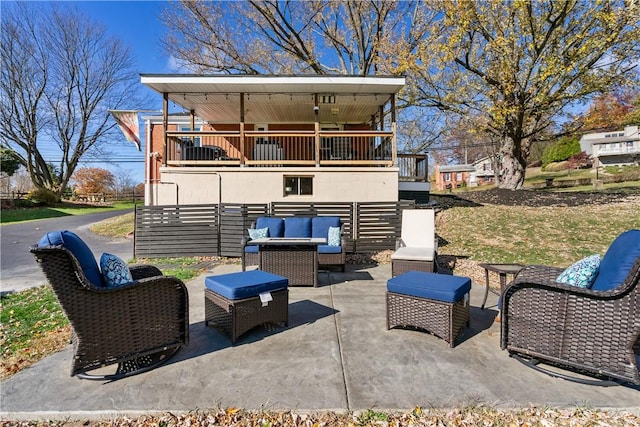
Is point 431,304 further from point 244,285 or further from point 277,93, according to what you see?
point 277,93

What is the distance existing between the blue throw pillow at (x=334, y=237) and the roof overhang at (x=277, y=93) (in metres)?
5.08

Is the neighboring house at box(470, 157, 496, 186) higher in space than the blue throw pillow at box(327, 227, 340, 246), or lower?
higher

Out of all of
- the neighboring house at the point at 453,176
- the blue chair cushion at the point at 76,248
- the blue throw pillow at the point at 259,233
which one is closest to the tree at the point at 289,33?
the blue throw pillow at the point at 259,233

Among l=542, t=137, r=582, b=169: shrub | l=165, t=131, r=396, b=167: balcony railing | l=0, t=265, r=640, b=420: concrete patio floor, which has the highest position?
l=542, t=137, r=582, b=169: shrub

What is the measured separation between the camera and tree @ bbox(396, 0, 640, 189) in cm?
1059

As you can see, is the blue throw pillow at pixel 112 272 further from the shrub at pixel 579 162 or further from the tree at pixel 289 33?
the shrub at pixel 579 162

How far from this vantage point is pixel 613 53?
36.2ft

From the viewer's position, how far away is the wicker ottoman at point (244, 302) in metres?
3.29

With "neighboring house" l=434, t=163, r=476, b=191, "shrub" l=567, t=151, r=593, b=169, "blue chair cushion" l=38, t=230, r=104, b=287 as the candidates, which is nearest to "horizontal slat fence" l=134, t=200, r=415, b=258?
"blue chair cushion" l=38, t=230, r=104, b=287

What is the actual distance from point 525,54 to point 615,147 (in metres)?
39.7

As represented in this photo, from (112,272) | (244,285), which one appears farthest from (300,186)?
(112,272)

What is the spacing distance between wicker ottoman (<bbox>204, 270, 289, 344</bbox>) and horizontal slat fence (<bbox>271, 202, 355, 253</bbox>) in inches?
207

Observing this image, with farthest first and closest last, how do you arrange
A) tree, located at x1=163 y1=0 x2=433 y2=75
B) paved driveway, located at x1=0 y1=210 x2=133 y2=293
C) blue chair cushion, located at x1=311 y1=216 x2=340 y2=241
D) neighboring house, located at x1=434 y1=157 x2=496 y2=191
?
neighboring house, located at x1=434 y1=157 x2=496 y2=191 < tree, located at x1=163 y1=0 x2=433 y2=75 < blue chair cushion, located at x1=311 y1=216 x2=340 y2=241 < paved driveway, located at x1=0 y1=210 x2=133 y2=293

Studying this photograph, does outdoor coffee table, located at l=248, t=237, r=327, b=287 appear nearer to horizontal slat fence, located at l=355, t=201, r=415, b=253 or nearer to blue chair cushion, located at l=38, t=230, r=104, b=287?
blue chair cushion, located at l=38, t=230, r=104, b=287
